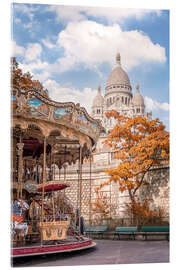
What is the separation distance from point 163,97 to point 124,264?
5120 millimetres

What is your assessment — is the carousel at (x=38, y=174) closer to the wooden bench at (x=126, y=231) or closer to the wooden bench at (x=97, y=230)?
the wooden bench at (x=126, y=231)

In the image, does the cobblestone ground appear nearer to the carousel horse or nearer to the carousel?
the carousel

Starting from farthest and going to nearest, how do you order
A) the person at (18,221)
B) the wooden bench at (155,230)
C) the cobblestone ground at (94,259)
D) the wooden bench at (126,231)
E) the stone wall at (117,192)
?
the stone wall at (117,192)
the wooden bench at (126,231)
the wooden bench at (155,230)
the person at (18,221)
the cobblestone ground at (94,259)

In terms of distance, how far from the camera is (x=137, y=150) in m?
16.7

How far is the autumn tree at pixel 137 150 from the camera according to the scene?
1625 cm

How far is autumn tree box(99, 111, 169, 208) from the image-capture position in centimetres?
1625

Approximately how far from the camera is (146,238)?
45.7 feet

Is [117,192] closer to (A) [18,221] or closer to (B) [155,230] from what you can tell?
(B) [155,230]

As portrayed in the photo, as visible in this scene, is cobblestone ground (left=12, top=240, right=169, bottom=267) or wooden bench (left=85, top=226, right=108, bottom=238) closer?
cobblestone ground (left=12, top=240, right=169, bottom=267)

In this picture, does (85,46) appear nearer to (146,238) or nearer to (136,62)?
(136,62)

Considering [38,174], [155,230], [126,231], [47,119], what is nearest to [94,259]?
[47,119]

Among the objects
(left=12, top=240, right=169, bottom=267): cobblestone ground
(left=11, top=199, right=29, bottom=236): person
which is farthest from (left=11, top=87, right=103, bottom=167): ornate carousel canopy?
(left=12, top=240, right=169, bottom=267): cobblestone ground

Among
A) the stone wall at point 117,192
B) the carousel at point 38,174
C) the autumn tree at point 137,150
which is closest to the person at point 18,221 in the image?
the carousel at point 38,174
